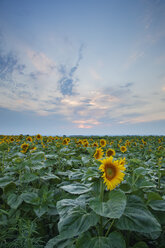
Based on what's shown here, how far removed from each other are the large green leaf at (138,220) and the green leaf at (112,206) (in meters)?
0.19

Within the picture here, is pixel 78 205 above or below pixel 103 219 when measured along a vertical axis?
above

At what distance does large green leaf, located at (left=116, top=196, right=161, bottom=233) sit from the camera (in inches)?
42.9

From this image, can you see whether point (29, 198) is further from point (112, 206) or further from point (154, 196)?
point (154, 196)

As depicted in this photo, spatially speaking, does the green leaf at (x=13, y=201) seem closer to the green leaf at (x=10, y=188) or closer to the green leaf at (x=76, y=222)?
the green leaf at (x=10, y=188)

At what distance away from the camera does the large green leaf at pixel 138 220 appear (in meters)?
1.09

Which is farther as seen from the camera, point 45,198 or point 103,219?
point 45,198

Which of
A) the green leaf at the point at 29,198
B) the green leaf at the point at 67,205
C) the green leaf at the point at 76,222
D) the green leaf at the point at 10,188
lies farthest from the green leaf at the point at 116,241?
the green leaf at the point at 10,188

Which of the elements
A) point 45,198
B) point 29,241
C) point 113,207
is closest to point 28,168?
point 45,198

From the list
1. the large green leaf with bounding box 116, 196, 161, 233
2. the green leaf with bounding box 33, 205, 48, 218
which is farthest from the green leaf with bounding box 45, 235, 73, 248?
the large green leaf with bounding box 116, 196, 161, 233

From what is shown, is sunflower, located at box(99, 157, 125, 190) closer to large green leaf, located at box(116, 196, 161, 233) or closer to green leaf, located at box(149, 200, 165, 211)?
large green leaf, located at box(116, 196, 161, 233)

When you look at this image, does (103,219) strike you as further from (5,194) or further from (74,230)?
(5,194)

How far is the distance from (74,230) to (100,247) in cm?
22

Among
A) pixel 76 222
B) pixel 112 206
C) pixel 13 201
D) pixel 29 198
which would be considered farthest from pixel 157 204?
pixel 13 201

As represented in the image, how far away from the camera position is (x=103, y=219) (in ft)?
4.76
